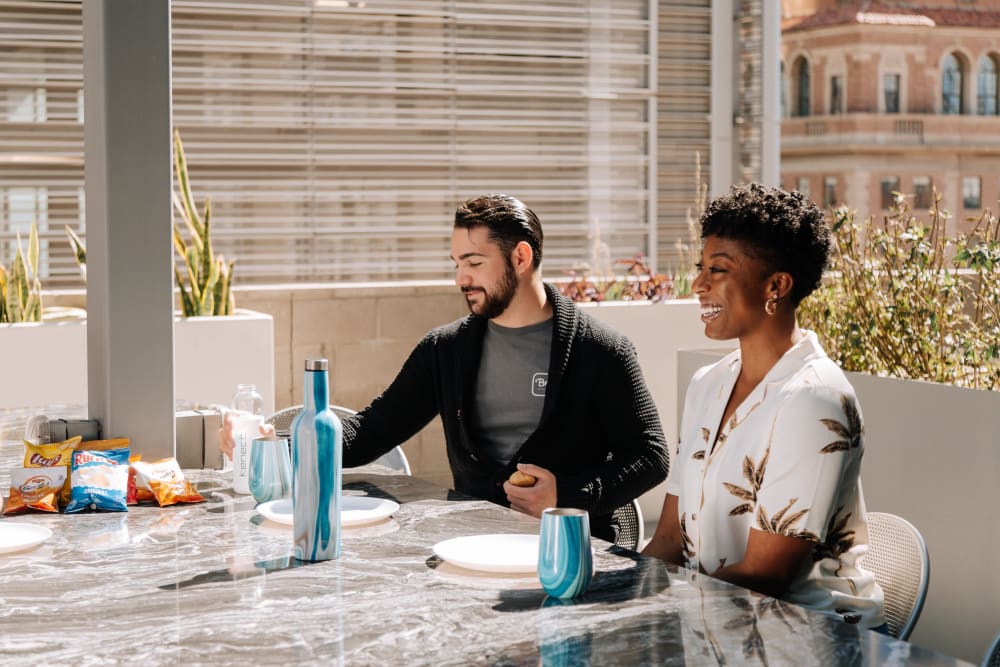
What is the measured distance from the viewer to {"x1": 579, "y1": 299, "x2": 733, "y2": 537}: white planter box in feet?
18.1

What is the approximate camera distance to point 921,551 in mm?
2125

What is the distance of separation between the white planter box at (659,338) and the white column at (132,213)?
301cm

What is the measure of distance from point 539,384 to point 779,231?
0.93 m

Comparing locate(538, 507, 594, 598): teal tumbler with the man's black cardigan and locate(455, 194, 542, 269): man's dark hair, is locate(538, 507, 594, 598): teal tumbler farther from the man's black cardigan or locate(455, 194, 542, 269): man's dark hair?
locate(455, 194, 542, 269): man's dark hair

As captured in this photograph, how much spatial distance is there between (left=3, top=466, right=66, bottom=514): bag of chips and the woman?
1.20m

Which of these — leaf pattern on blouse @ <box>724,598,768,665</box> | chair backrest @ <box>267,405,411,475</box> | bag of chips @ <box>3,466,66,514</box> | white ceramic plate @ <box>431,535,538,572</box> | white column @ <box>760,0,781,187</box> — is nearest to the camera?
leaf pattern on blouse @ <box>724,598,768,665</box>

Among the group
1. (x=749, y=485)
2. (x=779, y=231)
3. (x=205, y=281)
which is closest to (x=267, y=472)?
(x=749, y=485)

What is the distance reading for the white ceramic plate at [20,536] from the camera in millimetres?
2041

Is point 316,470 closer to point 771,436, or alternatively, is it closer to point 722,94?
point 771,436

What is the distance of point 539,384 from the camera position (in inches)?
120

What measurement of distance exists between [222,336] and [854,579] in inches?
123

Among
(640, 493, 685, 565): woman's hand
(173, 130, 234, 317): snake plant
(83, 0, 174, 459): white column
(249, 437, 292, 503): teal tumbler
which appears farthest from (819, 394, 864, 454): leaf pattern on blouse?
(173, 130, 234, 317): snake plant

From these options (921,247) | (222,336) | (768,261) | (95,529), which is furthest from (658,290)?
(95,529)

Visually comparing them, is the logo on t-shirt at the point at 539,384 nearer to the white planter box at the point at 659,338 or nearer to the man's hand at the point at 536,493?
the man's hand at the point at 536,493
